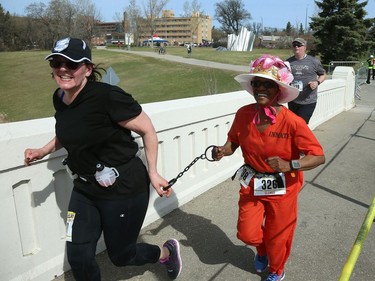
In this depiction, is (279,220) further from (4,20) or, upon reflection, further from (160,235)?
(4,20)

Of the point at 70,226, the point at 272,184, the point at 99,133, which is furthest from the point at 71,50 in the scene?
the point at 272,184

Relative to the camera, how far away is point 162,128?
4.03 m

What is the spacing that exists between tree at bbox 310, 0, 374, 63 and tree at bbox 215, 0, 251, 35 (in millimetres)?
70732

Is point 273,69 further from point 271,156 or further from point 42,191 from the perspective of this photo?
point 42,191

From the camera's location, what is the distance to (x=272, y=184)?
2.81 metres

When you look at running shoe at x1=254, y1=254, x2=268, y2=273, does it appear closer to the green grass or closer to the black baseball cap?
the black baseball cap

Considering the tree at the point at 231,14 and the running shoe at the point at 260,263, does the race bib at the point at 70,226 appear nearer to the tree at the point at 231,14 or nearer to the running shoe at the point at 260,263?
the running shoe at the point at 260,263

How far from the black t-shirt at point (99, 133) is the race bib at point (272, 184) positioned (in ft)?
2.95

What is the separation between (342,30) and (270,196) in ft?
116

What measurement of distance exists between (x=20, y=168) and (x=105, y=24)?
6235 inches

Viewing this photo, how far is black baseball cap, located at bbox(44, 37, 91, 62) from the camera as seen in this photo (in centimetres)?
221

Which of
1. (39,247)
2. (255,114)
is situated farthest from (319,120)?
(39,247)

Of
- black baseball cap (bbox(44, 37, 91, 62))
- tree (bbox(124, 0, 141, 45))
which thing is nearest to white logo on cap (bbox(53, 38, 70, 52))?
black baseball cap (bbox(44, 37, 91, 62))

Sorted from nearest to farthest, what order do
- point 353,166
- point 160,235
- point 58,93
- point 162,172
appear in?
1. point 58,93
2. point 160,235
3. point 162,172
4. point 353,166
